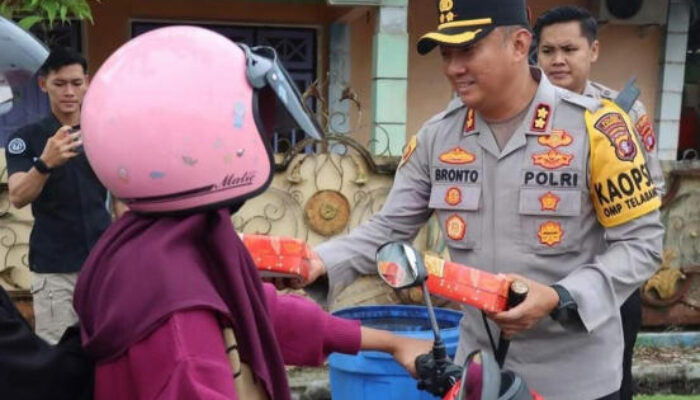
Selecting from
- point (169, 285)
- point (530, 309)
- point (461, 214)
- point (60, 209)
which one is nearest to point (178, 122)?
point (169, 285)

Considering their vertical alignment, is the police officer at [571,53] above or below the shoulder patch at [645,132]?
above

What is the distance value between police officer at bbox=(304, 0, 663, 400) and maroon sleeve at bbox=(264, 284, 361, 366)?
1.21ft

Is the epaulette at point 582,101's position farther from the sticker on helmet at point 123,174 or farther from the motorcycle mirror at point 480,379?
Answer: the sticker on helmet at point 123,174

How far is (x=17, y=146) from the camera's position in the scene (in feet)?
12.1

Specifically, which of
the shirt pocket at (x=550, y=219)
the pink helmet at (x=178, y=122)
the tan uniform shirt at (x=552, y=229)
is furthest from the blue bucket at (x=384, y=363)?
the pink helmet at (x=178, y=122)

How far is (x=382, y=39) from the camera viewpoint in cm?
676

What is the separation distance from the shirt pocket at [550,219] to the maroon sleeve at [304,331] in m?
0.59

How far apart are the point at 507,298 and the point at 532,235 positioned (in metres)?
0.32

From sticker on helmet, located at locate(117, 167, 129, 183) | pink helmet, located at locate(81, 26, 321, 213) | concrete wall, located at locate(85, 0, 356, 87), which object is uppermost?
concrete wall, located at locate(85, 0, 356, 87)

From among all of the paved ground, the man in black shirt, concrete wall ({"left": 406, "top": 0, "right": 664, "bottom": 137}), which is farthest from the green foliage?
concrete wall ({"left": 406, "top": 0, "right": 664, "bottom": 137})

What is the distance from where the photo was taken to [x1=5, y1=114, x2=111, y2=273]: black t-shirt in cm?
369

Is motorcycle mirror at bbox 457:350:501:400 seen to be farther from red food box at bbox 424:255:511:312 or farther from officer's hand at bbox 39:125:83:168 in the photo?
officer's hand at bbox 39:125:83:168

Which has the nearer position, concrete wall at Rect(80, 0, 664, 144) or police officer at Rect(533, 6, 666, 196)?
police officer at Rect(533, 6, 666, 196)

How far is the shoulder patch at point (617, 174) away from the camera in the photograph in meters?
1.98
